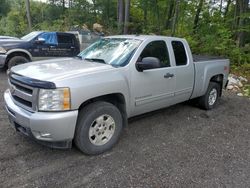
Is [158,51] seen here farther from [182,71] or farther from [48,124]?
[48,124]

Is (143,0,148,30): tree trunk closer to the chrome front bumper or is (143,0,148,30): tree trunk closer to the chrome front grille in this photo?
the chrome front grille

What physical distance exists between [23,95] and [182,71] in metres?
3.02

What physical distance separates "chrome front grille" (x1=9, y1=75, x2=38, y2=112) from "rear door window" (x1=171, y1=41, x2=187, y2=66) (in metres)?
2.86

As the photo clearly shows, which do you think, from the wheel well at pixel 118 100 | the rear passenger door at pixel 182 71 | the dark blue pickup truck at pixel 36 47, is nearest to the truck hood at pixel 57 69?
the wheel well at pixel 118 100

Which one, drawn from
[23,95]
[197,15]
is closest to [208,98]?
[23,95]

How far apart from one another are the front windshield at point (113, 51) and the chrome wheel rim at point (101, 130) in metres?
0.93

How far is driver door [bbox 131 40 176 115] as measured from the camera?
4172 mm

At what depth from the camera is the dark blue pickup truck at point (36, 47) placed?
29.3 feet

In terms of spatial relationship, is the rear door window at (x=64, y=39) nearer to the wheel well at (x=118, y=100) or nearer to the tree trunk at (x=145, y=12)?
the wheel well at (x=118, y=100)

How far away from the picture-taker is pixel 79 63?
4172 mm

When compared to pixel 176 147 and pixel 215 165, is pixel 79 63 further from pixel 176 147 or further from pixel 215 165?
pixel 215 165

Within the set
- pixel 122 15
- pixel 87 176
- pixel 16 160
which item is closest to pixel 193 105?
pixel 87 176

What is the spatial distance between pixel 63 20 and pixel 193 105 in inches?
873

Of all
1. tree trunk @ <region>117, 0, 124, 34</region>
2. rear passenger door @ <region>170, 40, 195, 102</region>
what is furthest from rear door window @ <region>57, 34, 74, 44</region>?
rear passenger door @ <region>170, 40, 195, 102</region>
